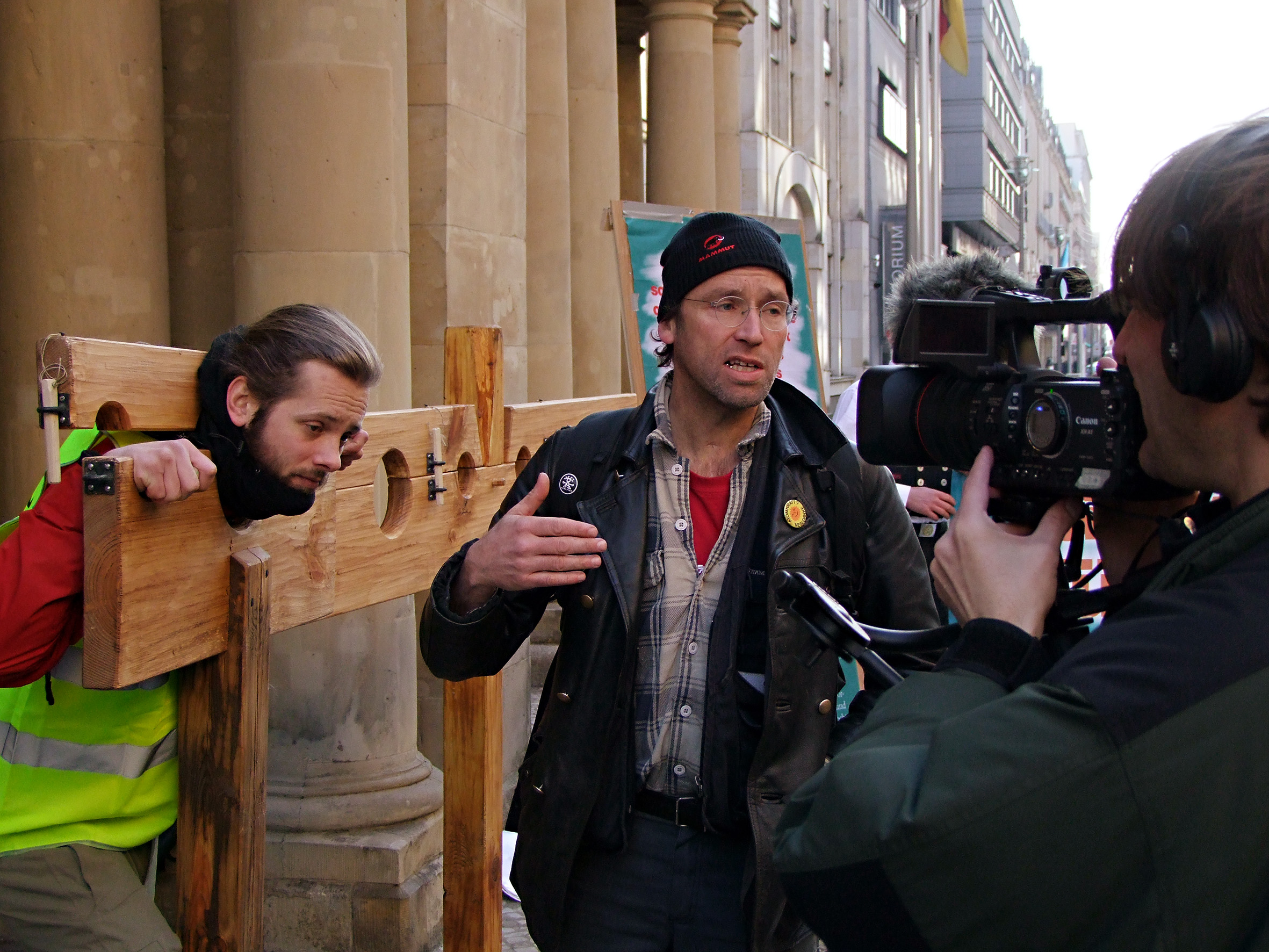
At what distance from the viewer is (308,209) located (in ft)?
14.4

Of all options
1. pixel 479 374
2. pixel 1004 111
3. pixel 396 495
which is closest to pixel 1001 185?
pixel 1004 111

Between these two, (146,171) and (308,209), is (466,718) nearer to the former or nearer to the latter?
(308,209)

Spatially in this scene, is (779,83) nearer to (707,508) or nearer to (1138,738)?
(707,508)

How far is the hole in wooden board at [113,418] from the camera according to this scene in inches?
90.4

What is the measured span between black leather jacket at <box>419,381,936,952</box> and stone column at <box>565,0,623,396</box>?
6151 millimetres

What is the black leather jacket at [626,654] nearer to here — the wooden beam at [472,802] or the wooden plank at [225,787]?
the wooden plank at [225,787]

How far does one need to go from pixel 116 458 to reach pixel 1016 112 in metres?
77.1

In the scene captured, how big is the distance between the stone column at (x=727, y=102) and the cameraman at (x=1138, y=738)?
9828mm

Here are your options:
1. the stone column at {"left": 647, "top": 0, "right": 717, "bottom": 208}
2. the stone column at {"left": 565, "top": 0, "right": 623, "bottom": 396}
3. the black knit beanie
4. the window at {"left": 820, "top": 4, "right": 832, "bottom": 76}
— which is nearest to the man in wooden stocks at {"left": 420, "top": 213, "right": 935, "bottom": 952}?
the black knit beanie

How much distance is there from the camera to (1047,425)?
1.50m

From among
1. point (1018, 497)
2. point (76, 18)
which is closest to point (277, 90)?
point (76, 18)

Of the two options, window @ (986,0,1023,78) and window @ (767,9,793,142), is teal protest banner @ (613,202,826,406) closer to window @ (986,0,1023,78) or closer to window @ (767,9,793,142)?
window @ (767,9,793,142)

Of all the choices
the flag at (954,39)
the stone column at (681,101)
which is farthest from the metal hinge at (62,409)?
the flag at (954,39)

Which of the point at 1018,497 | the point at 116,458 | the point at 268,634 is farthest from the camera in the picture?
the point at 268,634
